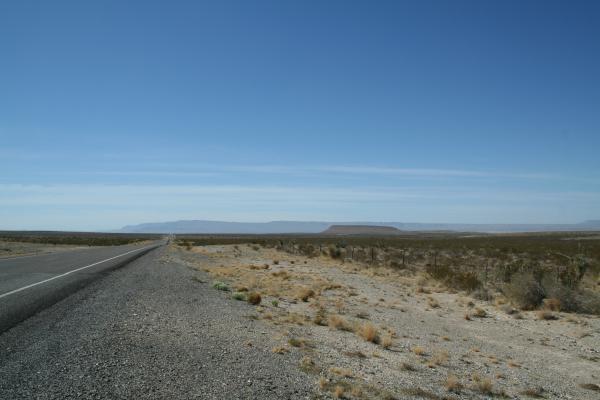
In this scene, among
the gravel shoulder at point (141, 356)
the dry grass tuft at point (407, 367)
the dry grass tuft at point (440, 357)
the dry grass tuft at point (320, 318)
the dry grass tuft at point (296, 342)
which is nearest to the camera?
the gravel shoulder at point (141, 356)

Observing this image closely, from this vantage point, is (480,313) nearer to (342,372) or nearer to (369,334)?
(369,334)

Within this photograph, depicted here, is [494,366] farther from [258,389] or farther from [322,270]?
[322,270]

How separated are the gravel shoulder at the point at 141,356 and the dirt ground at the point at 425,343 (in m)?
0.77

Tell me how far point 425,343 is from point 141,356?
25.6 ft

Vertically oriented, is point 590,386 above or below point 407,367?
below

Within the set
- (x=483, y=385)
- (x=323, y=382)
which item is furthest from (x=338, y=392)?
(x=483, y=385)

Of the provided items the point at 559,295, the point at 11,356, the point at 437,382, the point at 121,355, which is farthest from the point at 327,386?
the point at 559,295

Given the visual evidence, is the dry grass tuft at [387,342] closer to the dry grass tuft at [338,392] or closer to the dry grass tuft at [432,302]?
the dry grass tuft at [338,392]

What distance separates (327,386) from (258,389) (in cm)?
121

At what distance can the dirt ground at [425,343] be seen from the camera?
841 cm

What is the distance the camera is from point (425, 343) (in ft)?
40.3

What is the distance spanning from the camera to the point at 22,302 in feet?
38.1

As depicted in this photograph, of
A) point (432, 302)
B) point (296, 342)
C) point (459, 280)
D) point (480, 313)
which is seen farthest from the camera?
point (459, 280)

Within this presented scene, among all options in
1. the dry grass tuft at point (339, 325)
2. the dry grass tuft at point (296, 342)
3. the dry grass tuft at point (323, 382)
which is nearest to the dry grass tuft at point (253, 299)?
the dry grass tuft at point (339, 325)
